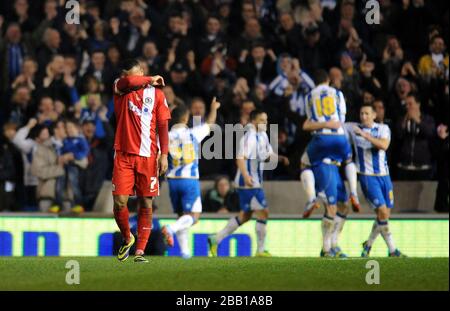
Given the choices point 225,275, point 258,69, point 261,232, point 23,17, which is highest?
point 23,17

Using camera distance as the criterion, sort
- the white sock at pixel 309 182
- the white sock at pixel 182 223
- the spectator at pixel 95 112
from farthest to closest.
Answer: the spectator at pixel 95 112
the white sock at pixel 309 182
the white sock at pixel 182 223

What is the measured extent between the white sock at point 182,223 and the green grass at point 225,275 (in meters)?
1.60

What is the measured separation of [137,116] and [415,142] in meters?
7.53

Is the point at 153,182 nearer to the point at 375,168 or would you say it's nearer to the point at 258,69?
the point at 375,168

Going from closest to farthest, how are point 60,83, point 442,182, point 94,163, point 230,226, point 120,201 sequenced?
1. point 120,201
2. point 230,226
3. point 442,182
4. point 94,163
5. point 60,83

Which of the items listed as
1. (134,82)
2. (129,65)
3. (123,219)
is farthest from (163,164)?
(129,65)

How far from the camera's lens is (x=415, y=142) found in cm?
1841

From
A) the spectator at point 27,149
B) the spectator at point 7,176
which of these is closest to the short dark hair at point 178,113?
the spectator at point 27,149

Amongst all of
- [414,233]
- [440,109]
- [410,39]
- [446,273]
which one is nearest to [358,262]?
[446,273]

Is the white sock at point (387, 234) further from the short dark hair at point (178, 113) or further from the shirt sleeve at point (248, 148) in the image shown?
the short dark hair at point (178, 113)

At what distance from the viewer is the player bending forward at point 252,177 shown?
1599cm

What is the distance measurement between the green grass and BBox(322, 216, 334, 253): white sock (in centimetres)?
185

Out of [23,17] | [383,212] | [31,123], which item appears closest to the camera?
[383,212]

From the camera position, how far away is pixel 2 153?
18.6m
